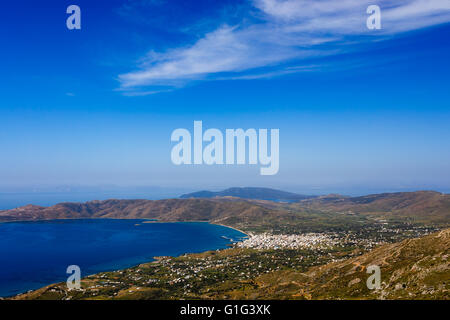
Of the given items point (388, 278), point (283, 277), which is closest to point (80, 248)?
point (283, 277)

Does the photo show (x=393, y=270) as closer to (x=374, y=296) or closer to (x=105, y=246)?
(x=374, y=296)

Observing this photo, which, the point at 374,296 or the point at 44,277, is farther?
the point at 44,277

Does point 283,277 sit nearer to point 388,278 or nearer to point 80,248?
point 388,278

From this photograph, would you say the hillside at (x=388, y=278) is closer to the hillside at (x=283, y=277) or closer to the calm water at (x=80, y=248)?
the hillside at (x=283, y=277)

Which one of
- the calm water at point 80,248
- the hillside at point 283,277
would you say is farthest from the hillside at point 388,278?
the calm water at point 80,248

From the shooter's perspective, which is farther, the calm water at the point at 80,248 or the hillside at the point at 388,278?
the calm water at the point at 80,248

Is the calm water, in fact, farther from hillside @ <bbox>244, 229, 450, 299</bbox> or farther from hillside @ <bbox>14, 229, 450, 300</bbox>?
hillside @ <bbox>244, 229, 450, 299</bbox>
